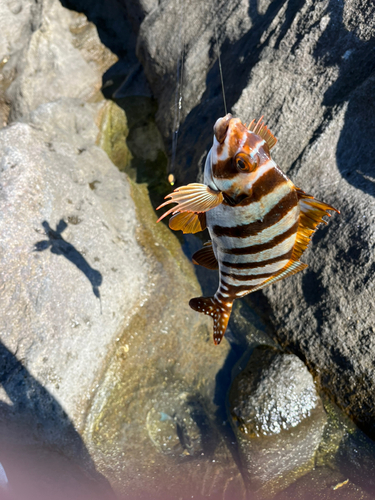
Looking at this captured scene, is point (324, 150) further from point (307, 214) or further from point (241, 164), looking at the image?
point (241, 164)

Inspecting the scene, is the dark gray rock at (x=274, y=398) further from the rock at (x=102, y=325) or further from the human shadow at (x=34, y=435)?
the human shadow at (x=34, y=435)

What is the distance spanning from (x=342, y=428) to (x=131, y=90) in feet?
21.4

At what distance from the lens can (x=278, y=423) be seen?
348 centimetres

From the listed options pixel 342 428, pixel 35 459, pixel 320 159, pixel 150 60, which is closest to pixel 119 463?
pixel 35 459

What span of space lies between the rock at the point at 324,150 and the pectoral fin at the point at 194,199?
87.8 inches

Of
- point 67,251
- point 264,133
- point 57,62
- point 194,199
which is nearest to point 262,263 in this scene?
point 194,199

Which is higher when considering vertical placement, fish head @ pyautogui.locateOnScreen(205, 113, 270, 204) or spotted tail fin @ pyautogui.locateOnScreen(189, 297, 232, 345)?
fish head @ pyautogui.locateOnScreen(205, 113, 270, 204)

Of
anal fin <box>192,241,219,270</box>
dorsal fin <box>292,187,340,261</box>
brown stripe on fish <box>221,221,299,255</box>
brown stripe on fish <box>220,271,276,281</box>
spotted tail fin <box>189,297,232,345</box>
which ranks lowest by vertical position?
spotted tail fin <box>189,297,232,345</box>

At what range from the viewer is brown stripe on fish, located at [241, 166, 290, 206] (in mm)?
1756

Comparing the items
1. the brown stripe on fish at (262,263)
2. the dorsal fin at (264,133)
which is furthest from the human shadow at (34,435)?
the dorsal fin at (264,133)

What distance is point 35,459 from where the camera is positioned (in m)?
3.02

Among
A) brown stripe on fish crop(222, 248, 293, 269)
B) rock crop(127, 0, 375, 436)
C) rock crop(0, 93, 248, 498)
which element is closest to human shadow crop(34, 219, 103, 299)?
rock crop(0, 93, 248, 498)

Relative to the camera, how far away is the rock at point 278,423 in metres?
3.34

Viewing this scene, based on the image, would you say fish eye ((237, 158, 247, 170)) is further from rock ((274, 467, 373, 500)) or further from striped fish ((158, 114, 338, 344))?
rock ((274, 467, 373, 500))
